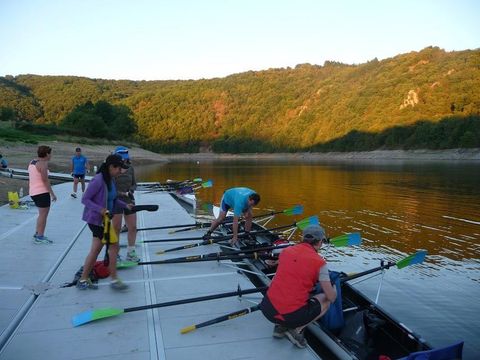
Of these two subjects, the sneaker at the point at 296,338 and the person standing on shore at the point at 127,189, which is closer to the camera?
the sneaker at the point at 296,338

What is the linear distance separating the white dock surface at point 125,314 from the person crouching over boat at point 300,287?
415 millimetres

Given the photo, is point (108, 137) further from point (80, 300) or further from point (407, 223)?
point (80, 300)

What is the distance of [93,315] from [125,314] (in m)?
0.49

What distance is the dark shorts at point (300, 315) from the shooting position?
184 inches

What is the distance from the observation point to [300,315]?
4.66 m

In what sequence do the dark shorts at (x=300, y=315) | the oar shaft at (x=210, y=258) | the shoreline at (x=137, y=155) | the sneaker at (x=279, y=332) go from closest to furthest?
1. the dark shorts at (x=300, y=315)
2. the sneaker at (x=279, y=332)
3. the oar shaft at (x=210, y=258)
4. the shoreline at (x=137, y=155)

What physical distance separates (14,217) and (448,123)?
271ft

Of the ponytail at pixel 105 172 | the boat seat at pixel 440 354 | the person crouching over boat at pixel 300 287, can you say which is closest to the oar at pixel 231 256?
the ponytail at pixel 105 172

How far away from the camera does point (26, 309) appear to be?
570cm

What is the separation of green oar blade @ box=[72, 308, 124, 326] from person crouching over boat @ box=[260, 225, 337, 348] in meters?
2.16

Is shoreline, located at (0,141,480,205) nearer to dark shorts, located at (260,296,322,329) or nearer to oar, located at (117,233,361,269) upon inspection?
oar, located at (117,233,361,269)

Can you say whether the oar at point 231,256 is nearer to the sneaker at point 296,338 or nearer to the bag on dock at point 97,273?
the bag on dock at point 97,273

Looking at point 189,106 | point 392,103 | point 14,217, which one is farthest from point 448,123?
point 189,106

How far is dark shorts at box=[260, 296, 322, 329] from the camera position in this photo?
4.67 metres
